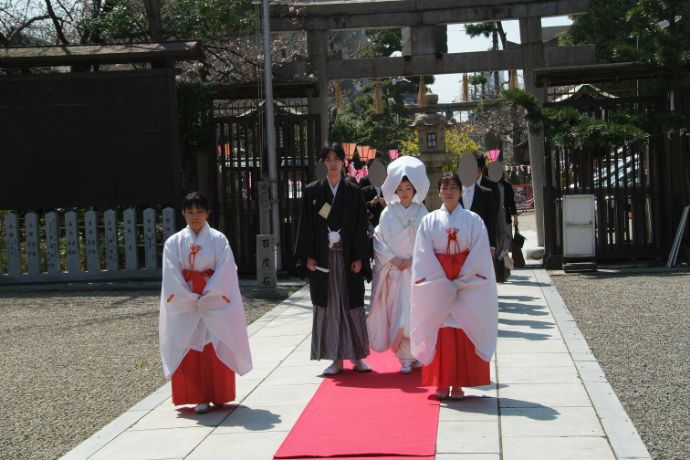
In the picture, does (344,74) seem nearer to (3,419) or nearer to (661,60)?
(661,60)

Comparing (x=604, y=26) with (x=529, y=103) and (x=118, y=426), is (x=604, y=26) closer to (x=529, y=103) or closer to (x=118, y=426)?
(x=529, y=103)

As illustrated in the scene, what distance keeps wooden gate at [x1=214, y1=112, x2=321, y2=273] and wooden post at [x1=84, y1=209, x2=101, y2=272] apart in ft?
6.27

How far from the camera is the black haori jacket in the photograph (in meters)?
8.45

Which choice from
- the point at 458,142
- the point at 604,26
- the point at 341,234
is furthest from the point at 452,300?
the point at 458,142

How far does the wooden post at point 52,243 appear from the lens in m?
16.3

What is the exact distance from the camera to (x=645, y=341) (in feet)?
31.0

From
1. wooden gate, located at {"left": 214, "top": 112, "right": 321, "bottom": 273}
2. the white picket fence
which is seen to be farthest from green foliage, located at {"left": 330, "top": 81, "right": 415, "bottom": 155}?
the white picket fence

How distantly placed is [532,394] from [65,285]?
1061cm

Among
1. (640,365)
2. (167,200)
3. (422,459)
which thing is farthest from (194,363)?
(167,200)

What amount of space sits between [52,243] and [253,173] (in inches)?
133

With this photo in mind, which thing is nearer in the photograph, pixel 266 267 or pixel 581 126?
pixel 266 267

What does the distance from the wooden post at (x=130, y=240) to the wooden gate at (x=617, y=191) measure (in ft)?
21.2

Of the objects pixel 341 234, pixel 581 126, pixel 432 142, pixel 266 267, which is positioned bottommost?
pixel 266 267

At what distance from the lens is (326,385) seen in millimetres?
7941
